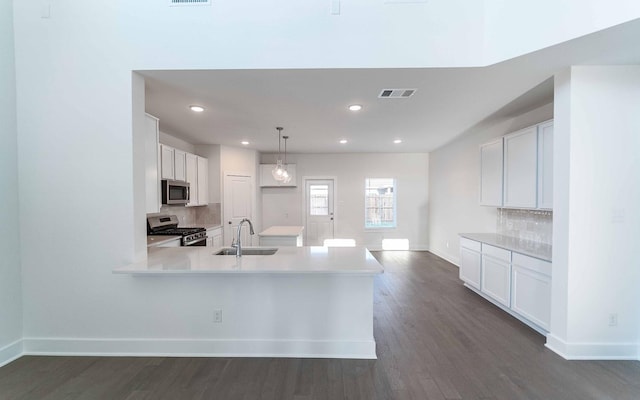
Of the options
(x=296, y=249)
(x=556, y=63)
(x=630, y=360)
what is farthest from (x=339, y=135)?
(x=630, y=360)

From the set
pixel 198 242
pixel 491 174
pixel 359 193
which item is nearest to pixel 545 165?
pixel 491 174

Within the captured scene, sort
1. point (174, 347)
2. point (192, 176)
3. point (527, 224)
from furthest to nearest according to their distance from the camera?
point (192, 176)
point (527, 224)
point (174, 347)

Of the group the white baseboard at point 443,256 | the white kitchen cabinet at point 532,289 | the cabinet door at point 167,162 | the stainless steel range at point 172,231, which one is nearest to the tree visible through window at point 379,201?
the white baseboard at point 443,256

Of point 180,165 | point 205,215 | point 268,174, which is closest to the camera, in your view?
point 180,165

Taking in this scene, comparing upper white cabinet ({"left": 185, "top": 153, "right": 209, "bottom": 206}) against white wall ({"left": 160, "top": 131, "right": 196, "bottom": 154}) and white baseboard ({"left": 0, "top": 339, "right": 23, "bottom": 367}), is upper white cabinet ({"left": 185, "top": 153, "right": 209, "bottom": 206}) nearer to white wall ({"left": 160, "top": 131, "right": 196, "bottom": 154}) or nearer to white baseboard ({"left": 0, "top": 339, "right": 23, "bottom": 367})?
white wall ({"left": 160, "top": 131, "right": 196, "bottom": 154})

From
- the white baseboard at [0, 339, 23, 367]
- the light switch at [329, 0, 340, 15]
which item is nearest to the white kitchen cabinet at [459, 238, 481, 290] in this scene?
the light switch at [329, 0, 340, 15]

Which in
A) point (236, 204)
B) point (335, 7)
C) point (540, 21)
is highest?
point (335, 7)

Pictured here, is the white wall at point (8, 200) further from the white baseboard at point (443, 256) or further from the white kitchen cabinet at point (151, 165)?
the white baseboard at point (443, 256)

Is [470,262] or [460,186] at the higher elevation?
[460,186]

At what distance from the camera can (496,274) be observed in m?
3.46

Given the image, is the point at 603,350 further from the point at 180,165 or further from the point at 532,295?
the point at 180,165

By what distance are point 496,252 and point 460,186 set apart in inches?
88.3

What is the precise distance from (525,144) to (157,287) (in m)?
4.31

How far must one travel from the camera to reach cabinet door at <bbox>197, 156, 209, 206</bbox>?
5230 millimetres
